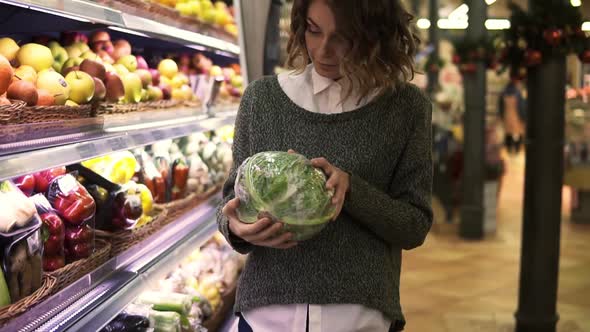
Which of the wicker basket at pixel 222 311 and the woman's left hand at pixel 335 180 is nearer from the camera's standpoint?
the woman's left hand at pixel 335 180

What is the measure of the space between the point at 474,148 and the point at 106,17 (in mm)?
5578

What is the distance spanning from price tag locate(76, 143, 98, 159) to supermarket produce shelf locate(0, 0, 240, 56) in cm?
34

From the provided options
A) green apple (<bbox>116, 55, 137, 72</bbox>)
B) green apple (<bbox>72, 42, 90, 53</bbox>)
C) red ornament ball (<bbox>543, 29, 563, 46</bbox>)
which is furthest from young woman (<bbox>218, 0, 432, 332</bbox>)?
red ornament ball (<bbox>543, 29, 563, 46</bbox>)

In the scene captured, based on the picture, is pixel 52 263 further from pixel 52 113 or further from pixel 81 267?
pixel 52 113

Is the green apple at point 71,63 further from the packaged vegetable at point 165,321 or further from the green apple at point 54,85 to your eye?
the packaged vegetable at point 165,321

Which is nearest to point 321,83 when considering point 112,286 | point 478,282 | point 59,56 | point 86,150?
point 86,150

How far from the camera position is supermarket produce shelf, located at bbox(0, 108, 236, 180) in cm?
159

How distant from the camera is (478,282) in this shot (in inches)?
217

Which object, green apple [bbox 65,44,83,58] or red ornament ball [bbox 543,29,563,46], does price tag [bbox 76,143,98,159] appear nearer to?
green apple [bbox 65,44,83,58]

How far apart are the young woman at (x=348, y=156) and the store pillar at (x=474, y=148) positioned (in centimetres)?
575

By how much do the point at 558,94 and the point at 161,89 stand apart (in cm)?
219

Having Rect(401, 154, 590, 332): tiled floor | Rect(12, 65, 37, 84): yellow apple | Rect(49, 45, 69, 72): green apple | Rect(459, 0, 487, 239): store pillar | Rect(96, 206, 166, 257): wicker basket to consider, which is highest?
Rect(49, 45, 69, 72): green apple

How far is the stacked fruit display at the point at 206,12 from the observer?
314 centimetres

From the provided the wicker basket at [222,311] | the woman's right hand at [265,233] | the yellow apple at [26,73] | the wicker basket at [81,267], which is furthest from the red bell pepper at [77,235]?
the wicker basket at [222,311]
